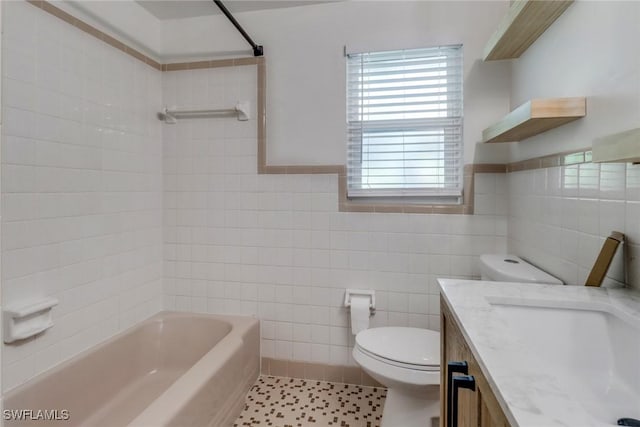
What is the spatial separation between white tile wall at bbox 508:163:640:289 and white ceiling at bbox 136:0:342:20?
1652mm

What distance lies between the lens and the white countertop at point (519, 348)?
0.52m

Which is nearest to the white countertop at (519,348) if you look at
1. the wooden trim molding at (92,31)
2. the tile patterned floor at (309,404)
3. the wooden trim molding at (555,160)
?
the wooden trim molding at (555,160)

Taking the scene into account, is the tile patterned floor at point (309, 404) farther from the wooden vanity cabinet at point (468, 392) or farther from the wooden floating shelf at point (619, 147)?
the wooden floating shelf at point (619, 147)

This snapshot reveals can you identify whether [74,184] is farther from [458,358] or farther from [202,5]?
[458,358]

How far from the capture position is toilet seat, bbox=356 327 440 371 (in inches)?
57.9

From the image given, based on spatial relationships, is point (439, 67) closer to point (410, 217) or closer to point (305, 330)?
point (410, 217)

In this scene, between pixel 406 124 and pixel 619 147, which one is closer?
pixel 619 147

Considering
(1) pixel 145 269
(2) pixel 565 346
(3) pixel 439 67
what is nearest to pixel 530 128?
(3) pixel 439 67

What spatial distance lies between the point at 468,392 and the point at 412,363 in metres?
0.67

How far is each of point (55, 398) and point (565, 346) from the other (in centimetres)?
205

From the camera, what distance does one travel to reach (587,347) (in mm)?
870

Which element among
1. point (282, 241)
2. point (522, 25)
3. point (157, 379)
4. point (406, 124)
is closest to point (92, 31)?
point (282, 241)

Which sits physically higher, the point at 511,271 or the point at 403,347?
the point at 511,271

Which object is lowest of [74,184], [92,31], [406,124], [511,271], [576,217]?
[511,271]
